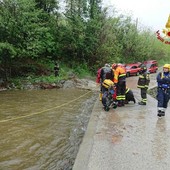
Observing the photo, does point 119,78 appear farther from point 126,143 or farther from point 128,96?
point 126,143

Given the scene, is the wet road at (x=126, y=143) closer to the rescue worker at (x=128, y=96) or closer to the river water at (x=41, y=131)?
the river water at (x=41, y=131)

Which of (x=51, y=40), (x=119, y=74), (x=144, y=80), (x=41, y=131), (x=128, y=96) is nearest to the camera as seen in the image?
(x=41, y=131)

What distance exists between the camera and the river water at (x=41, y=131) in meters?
7.63

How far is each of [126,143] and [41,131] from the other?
11.4 ft

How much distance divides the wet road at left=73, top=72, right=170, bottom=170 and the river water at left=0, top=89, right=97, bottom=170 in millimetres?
549

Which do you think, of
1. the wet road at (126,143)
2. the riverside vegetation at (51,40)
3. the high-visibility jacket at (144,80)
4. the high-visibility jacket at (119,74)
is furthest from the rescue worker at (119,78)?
the riverside vegetation at (51,40)

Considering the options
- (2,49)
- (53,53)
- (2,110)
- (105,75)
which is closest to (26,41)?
(2,49)

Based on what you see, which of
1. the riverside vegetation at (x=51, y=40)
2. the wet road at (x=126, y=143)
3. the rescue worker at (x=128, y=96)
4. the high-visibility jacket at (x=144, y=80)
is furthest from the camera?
the riverside vegetation at (x=51, y=40)

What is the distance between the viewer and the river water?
25.0 feet

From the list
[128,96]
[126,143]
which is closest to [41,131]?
[126,143]

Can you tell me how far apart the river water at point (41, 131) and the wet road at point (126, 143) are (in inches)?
21.6

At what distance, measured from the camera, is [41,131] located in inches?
409

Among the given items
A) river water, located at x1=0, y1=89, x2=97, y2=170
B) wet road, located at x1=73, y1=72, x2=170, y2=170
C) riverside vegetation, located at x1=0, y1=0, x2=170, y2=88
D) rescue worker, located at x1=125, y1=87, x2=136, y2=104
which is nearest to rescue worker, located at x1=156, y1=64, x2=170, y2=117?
wet road, located at x1=73, y1=72, x2=170, y2=170

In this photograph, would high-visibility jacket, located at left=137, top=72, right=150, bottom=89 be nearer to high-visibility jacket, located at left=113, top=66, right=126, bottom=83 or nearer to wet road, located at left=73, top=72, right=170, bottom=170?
high-visibility jacket, located at left=113, top=66, right=126, bottom=83
